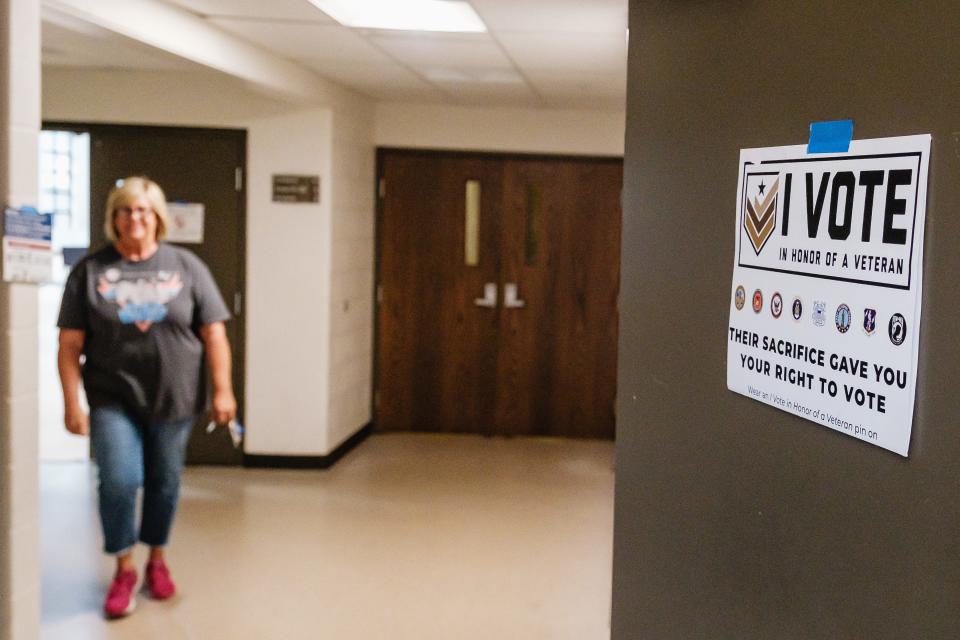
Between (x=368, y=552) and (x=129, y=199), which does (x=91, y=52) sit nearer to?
(x=129, y=199)

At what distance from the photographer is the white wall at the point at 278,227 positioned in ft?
21.0

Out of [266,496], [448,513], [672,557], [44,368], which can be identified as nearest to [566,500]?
[448,513]

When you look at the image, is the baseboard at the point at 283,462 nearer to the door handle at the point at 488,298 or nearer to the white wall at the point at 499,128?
the door handle at the point at 488,298

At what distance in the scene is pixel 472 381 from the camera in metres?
7.73

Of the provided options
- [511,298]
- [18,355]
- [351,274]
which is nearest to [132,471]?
[18,355]

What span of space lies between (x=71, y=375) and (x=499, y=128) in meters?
4.32

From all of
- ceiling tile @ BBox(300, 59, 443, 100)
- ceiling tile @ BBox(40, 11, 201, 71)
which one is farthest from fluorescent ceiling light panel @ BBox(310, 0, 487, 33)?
ceiling tile @ BBox(300, 59, 443, 100)

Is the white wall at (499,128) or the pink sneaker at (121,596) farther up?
the white wall at (499,128)

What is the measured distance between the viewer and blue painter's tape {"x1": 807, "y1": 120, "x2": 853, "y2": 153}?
1321 mm

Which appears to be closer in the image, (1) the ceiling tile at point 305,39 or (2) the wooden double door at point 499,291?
(1) the ceiling tile at point 305,39

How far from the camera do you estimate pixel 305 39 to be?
4.77 meters

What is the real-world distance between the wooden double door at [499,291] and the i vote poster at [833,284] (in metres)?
6.01

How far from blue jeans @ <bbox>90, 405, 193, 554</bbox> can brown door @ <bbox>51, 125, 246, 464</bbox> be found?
243cm

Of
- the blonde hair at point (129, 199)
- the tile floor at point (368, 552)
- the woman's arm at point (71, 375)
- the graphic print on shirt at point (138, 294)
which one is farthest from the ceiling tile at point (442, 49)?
the tile floor at point (368, 552)
